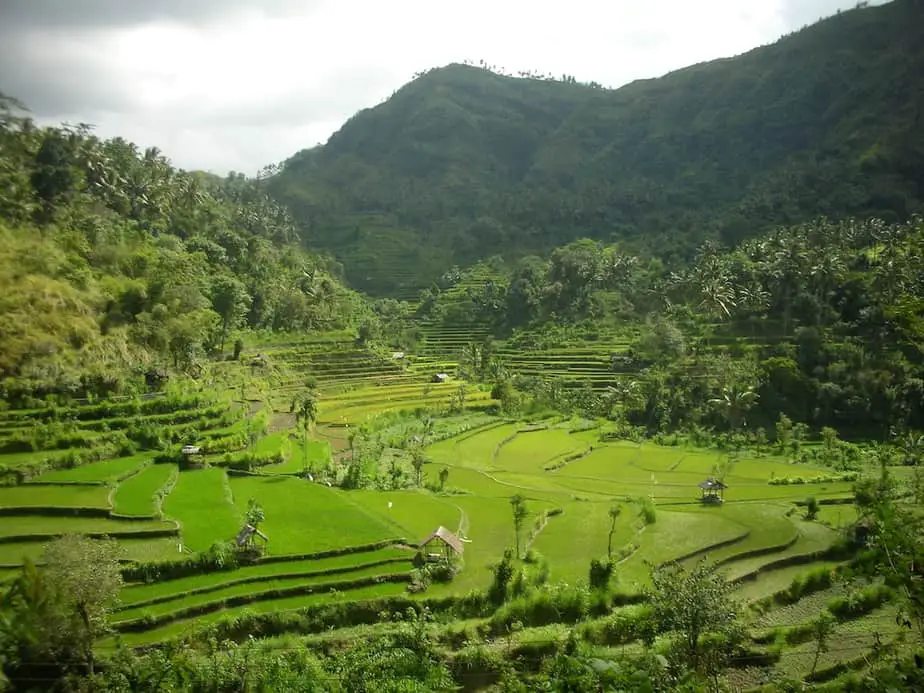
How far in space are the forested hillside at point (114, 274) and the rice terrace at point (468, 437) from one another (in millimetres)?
243

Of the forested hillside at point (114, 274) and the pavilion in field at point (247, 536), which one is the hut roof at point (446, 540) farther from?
the forested hillside at point (114, 274)

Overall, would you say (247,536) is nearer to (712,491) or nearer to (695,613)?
(695,613)

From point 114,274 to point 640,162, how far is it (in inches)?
5027

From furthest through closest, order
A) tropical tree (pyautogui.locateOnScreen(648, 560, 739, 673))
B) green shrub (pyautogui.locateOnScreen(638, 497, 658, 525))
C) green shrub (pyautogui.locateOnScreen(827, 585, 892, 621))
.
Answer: green shrub (pyautogui.locateOnScreen(638, 497, 658, 525)) → green shrub (pyautogui.locateOnScreen(827, 585, 892, 621)) → tropical tree (pyautogui.locateOnScreen(648, 560, 739, 673))

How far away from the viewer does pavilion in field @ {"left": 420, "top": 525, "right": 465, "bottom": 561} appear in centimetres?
2341

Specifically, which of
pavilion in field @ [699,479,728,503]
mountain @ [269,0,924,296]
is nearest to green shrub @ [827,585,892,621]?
pavilion in field @ [699,479,728,503]

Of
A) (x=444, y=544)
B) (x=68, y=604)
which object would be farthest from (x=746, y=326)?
(x=68, y=604)

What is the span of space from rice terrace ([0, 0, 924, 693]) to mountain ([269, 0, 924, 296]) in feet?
4.48

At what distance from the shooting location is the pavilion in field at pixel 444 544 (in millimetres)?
23406

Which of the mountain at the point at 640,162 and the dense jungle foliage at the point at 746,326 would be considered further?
the mountain at the point at 640,162

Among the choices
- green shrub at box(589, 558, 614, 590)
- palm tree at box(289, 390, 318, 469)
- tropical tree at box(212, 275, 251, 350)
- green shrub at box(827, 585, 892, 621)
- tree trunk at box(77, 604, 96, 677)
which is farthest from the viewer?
tropical tree at box(212, 275, 251, 350)

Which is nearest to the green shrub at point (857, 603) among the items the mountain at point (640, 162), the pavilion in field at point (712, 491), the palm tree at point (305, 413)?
the pavilion in field at point (712, 491)

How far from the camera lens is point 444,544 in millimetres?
23859

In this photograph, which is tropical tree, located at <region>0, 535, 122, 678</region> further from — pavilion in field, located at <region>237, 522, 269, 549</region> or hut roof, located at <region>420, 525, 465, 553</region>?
hut roof, located at <region>420, 525, 465, 553</region>
